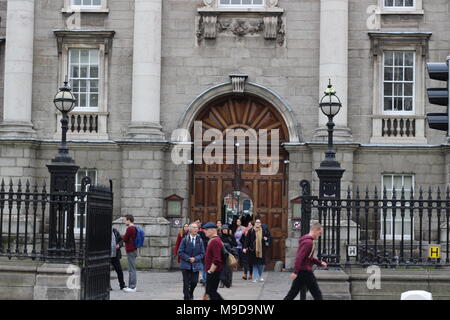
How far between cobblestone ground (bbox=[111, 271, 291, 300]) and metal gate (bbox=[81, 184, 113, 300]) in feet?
8.43

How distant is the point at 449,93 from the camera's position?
1188cm

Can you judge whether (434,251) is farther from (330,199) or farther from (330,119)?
(330,119)

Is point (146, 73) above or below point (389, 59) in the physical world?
below

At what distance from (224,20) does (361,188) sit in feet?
23.6

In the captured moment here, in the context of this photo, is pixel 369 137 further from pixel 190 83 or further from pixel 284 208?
pixel 190 83

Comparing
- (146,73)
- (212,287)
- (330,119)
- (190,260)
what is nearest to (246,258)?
(146,73)

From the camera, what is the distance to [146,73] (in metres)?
34.7

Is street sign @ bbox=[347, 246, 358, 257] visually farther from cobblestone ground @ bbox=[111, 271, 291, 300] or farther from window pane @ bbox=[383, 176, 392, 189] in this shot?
window pane @ bbox=[383, 176, 392, 189]

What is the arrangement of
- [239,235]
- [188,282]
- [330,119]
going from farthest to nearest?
[239,235] → [330,119] → [188,282]

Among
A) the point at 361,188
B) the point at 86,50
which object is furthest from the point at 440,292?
the point at 86,50

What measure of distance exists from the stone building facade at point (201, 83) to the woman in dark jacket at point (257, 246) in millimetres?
2712

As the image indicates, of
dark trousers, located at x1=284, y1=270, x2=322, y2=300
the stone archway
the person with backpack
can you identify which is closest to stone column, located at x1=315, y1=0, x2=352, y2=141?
the stone archway

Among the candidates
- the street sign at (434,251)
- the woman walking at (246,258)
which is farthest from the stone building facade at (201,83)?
the street sign at (434,251)

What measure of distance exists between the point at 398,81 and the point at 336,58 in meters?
2.40
